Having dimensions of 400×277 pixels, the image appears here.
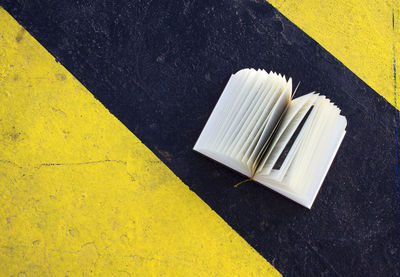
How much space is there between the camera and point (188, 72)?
199cm

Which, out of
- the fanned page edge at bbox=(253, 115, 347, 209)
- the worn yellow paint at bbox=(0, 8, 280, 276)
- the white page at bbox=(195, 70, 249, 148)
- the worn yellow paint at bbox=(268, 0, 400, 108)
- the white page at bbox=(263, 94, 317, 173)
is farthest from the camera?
the worn yellow paint at bbox=(268, 0, 400, 108)

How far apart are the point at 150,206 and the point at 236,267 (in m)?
0.63

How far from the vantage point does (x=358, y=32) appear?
2.13 m

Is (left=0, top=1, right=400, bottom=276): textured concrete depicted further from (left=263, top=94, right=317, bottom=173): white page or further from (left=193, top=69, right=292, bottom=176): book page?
(left=263, top=94, right=317, bottom=173): white page

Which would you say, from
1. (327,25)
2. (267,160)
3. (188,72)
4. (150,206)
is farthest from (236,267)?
(327,25)

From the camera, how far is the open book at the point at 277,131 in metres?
1.40

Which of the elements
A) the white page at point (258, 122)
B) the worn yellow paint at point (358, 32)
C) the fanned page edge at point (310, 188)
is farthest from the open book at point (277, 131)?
the worn yellow paint at point (358, 32)

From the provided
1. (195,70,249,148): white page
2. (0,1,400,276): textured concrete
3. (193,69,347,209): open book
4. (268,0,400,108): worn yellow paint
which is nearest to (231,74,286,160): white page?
(193,69,347,209): open book

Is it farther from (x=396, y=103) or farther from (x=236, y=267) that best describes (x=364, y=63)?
(x=236, y=267)

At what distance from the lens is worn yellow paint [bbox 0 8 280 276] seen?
5.98 feet

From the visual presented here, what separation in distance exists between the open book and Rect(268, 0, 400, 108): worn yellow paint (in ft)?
2.48

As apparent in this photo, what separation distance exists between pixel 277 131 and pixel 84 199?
1.19m

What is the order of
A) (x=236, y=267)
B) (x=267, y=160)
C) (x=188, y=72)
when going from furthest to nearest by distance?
(x=188, y=72)
(x=236, y=267)
(x=267, y=160)

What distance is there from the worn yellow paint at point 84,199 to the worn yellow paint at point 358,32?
1341 millimetres
